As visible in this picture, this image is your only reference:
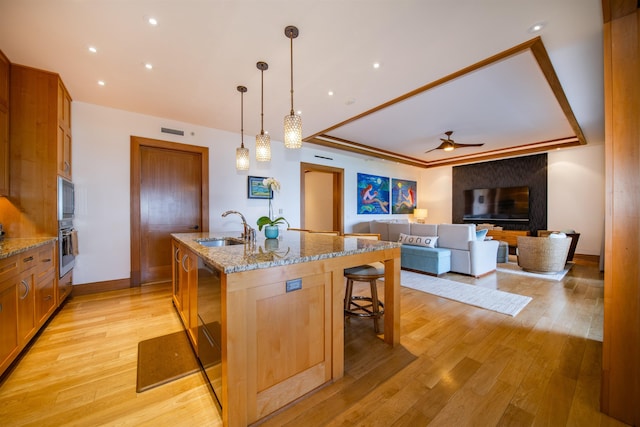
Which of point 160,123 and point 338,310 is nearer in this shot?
point 338,310

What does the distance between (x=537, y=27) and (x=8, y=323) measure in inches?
177

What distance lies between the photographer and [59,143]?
9.02 feet

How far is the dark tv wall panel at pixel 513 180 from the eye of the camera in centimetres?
611

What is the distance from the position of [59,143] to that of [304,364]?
3496 millimetres

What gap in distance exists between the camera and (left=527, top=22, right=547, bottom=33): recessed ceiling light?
1.96 meters

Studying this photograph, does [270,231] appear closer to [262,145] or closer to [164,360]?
[262,145]

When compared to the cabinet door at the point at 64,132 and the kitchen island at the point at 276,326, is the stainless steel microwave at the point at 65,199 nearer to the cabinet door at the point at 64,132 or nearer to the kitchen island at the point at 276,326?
the cabinet door at the point at 64,132

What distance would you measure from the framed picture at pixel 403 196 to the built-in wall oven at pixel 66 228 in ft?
22.9

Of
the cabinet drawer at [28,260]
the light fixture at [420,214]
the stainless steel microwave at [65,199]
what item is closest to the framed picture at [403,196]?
the light fixture at [420,214]

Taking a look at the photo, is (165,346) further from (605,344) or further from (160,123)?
(160,123)

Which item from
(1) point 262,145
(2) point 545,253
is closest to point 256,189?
(1) point 262,145

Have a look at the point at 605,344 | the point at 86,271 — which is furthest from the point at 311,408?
the point at 86,271

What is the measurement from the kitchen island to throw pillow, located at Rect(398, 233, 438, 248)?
3031 mm

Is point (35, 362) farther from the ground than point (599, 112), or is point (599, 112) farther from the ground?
point (599, 112)
